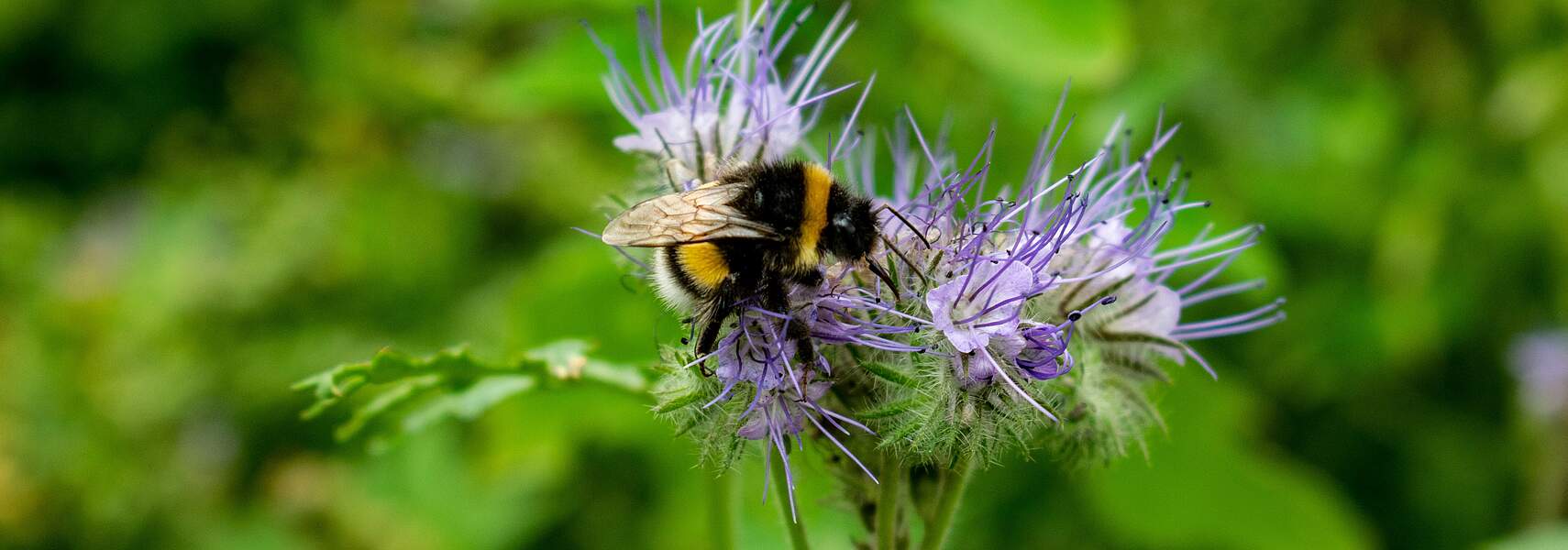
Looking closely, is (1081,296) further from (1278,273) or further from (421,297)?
(421,297)

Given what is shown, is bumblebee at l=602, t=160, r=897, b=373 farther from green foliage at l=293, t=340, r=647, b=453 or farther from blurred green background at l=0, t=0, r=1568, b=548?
blurred green background at l=0, t=0, r=1568, b=548

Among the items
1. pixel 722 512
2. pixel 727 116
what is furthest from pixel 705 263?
pixel 722 512

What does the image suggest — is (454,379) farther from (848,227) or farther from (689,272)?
(848,227)

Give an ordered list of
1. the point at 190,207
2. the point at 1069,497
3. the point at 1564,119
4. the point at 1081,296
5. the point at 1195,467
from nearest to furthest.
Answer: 1. the point at 1081,296
2. the point at 1195,467
3. the point at 1069,497
4. the point at 1564,119
5. the point at 190,207

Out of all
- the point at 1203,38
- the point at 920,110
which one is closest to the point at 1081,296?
the point at 920,110

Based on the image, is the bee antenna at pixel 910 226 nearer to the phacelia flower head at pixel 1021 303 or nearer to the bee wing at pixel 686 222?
the phacelia flower head at pixel 1021 303

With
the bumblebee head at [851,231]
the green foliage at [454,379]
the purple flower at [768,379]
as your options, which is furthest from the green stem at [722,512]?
the bumblebee head at [851,231]

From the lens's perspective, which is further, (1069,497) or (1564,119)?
(1564,119)
